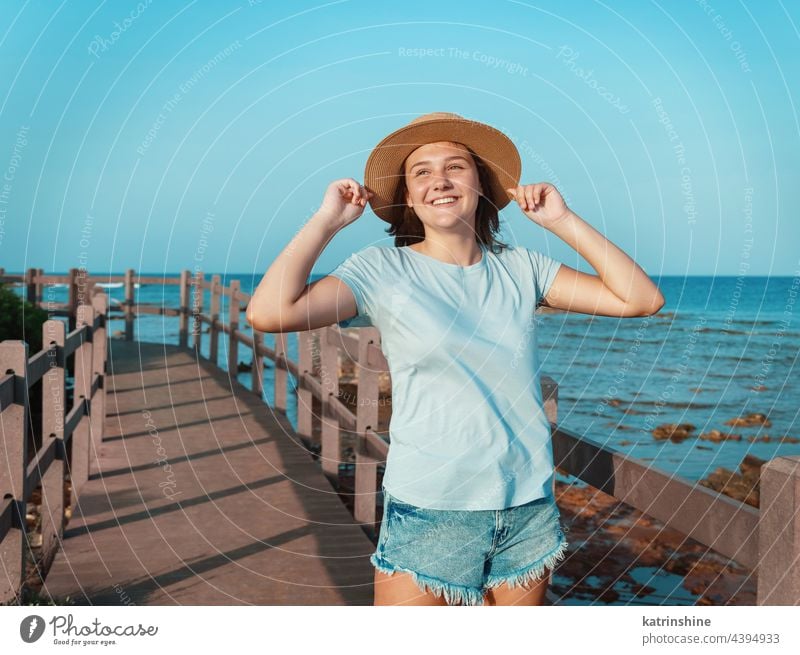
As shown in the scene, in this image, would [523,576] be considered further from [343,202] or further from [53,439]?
[53,439]

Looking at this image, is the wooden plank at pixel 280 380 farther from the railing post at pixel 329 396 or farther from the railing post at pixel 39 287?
the railing post at pixel 39 287

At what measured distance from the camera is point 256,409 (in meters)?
8.89

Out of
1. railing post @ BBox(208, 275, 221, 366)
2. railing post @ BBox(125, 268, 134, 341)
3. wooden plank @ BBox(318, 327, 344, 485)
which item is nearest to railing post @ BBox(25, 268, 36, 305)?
railing post @ BBox(125, 268, 134, 341)

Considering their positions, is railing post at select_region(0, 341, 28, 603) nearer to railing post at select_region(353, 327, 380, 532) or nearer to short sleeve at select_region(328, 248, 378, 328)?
railing post at select_region(353, 327, 380, 532)

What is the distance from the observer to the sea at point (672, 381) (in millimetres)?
12477

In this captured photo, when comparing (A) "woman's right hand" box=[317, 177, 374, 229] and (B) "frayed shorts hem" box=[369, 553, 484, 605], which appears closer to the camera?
(B) "frayed shorts hem" box=[369, 553, 484, 605]

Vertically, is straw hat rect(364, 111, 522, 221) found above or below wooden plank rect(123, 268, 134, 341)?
above

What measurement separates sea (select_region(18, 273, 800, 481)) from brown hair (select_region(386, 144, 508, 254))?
2.78m

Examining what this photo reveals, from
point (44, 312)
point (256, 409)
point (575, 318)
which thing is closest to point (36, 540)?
point (256, 409)

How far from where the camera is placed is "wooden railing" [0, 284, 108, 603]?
3.74 m

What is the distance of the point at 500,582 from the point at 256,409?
692cm

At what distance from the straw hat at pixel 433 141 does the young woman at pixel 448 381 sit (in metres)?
0.01

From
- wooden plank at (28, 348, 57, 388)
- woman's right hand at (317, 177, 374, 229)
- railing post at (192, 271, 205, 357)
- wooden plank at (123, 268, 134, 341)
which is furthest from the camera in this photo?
wooden plank at (123, 268, 134, 341)
